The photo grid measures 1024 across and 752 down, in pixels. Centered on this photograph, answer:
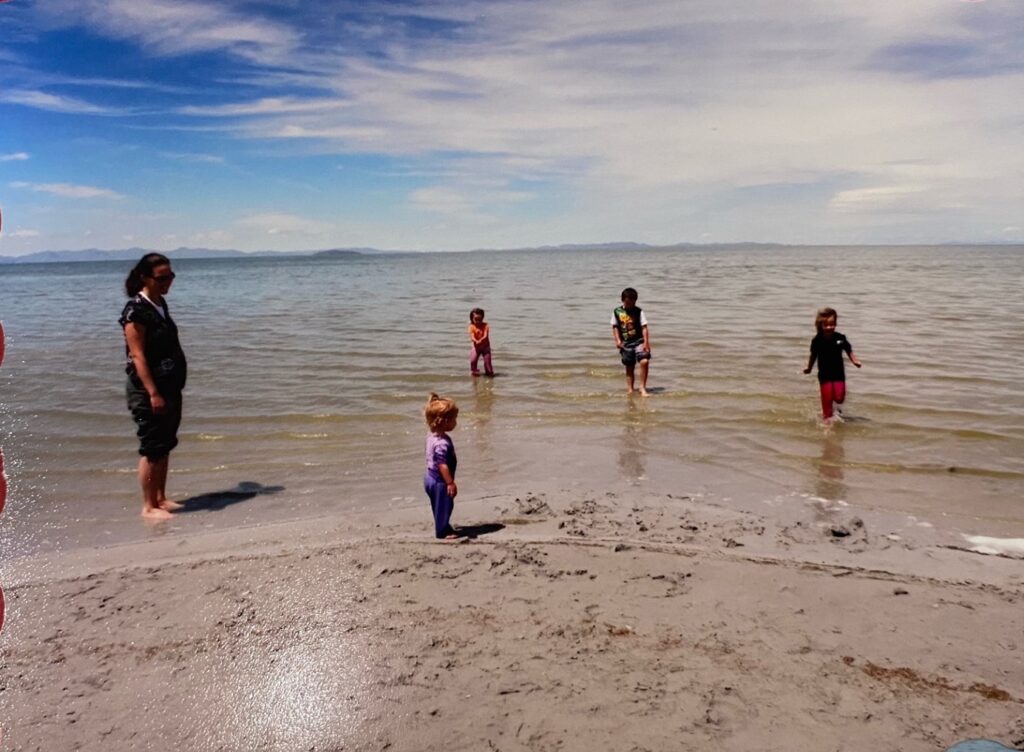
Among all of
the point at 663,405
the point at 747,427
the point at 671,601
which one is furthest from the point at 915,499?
the point at 663,405

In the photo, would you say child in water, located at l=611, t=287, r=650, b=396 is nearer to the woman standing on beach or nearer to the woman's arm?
the woman standing on beach

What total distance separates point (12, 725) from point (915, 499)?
21.3 feet

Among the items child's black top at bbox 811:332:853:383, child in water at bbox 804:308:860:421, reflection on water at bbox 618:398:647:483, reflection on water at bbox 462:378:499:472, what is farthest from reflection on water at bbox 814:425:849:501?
reflection on water at bbox 462:378:499:472

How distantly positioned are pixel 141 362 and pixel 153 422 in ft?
1.77

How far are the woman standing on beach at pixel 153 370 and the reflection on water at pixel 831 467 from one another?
5.60 m

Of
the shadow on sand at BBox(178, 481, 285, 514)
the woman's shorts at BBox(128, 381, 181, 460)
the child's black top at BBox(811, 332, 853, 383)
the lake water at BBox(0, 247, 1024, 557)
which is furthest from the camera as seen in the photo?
the child's black top at BBox(811, 332, 853, 383)

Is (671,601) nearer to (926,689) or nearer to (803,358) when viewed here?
(926,689)

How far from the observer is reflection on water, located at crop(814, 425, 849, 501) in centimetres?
641

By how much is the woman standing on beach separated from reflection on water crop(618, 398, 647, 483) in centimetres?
413

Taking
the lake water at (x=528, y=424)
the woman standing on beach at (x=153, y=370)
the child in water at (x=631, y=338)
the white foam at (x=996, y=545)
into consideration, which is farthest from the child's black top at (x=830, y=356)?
the woman standing on beach at (x=153, y=370)

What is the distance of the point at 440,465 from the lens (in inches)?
195

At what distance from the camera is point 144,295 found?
5.48 m

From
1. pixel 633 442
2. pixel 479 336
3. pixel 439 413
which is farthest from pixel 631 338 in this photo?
pixel 439 413

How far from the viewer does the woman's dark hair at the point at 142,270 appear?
17.7 feet
